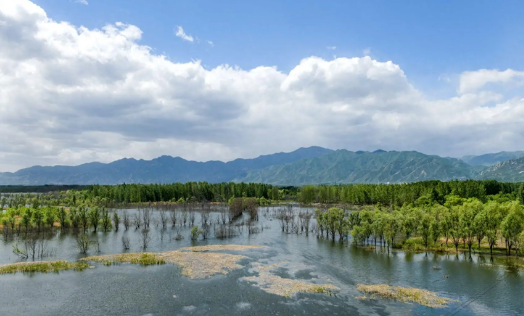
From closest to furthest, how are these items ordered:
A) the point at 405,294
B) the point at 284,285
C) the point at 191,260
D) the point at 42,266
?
the point at 405,294, the point at 284,285, the point at 42,266, the point at 191,260

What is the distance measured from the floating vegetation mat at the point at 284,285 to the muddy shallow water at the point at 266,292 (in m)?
1.03

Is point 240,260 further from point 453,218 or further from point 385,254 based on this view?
point 453,218

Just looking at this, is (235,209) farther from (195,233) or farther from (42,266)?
(42,266)

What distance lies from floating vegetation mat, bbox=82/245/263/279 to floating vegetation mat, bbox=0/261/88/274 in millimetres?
4488

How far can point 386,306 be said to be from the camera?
43406 millimetres

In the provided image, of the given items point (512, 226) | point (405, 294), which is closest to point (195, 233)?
point (405, 294)

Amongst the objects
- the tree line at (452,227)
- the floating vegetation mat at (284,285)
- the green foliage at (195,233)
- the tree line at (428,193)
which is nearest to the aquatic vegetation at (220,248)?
the green foliage at (195,233)

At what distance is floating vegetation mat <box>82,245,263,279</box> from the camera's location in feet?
189

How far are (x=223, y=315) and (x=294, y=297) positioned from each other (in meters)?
10.6

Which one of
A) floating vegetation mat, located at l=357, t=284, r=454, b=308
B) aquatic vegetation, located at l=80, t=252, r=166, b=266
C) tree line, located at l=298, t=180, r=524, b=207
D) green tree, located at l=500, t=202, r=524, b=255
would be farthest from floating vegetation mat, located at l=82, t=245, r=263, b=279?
tree line, located at l=298, t=180, r=524, b=207

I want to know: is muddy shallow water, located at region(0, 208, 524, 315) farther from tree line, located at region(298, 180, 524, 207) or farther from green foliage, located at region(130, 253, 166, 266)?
tree line, located at region(298, 180, 524, 207)

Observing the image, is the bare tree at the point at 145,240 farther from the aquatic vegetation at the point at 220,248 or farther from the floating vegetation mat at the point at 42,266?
the floating vegetation mat at the point at 42,266

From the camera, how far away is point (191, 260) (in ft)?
213

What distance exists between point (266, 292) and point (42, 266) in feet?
127
